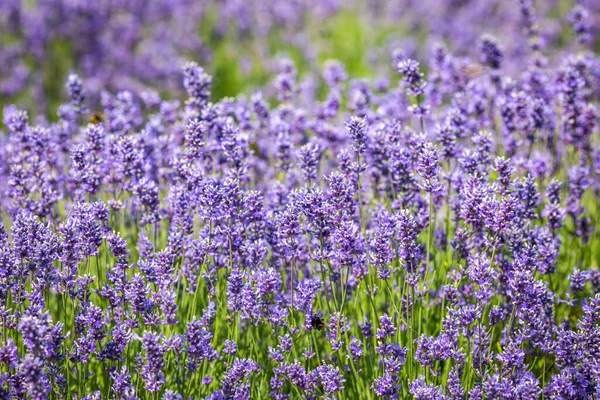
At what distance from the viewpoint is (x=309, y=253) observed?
3707 mm

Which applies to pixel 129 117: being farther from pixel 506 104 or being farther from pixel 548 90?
pixel 548 90

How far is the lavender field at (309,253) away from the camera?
328 centimetres

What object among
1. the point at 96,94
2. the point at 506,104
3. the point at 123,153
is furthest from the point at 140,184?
the point at 96,94

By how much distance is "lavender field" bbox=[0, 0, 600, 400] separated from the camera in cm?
328

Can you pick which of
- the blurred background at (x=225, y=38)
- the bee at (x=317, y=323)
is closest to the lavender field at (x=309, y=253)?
the bee at (x=317, y=323)

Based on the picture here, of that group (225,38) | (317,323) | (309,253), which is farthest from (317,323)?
(225,38)

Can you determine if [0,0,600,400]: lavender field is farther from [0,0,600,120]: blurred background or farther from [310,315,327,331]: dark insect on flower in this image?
[0,0,600,120]: blurred background

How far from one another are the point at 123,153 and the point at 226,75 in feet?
20.2

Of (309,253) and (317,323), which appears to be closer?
(317,323)

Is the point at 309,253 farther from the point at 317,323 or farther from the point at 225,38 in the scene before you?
the point at 225,38

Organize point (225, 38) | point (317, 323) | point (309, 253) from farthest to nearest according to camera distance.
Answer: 1. point (225, 38)
2. point (309, 253)
3. point (317, 323)

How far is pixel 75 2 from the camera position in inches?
396

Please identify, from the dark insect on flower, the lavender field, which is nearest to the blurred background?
the lavender field

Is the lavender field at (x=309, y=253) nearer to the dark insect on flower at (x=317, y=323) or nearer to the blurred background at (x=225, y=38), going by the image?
the dark insect on flower at (x=317, y=323)
